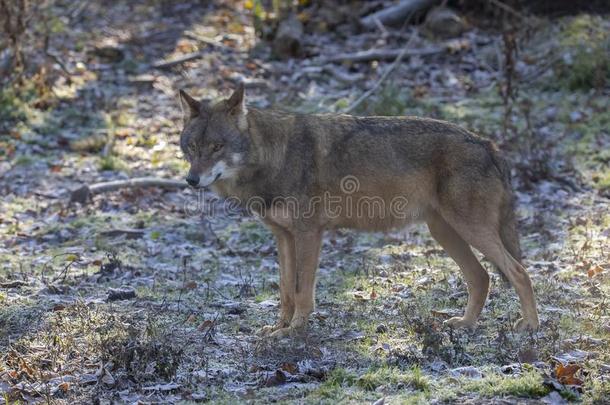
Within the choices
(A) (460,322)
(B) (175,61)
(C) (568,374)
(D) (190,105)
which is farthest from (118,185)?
(C) (568,374)

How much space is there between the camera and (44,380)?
569cm

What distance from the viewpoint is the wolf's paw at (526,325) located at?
266 inches

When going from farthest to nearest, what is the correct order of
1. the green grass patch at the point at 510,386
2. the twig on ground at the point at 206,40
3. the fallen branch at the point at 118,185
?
the twig on ground at the point at 206,40
the fallen branch at the point at 118,185
the green grass patch at the point at 510,386

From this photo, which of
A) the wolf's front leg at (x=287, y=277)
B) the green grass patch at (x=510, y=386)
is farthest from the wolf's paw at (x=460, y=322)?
the green grass patch at (x=510, y=386)

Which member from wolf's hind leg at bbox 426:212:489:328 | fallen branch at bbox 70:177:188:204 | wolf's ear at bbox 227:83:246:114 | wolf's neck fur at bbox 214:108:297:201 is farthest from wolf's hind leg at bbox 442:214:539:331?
fallen branch at bbox 70:177:188:204

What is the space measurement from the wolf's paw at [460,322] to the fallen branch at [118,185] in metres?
5.25

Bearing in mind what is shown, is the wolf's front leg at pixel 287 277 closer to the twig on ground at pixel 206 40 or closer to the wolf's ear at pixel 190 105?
the wolf's ear at pixel 190 105

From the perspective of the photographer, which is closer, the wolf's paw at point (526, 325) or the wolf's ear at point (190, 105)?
the wolf's paw at point (526, 325)

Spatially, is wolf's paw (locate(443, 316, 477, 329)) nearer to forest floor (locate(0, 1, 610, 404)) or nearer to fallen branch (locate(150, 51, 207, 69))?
forest floor (locate(0, 1, 610, 404))

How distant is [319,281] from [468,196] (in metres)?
2.19

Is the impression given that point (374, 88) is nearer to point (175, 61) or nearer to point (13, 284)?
point (175, 61)

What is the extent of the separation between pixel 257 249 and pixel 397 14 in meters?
8.78

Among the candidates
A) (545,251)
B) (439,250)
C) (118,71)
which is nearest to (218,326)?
(439,250)

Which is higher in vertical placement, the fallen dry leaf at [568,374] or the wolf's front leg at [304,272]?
the wolf's front leg at [304,272]
